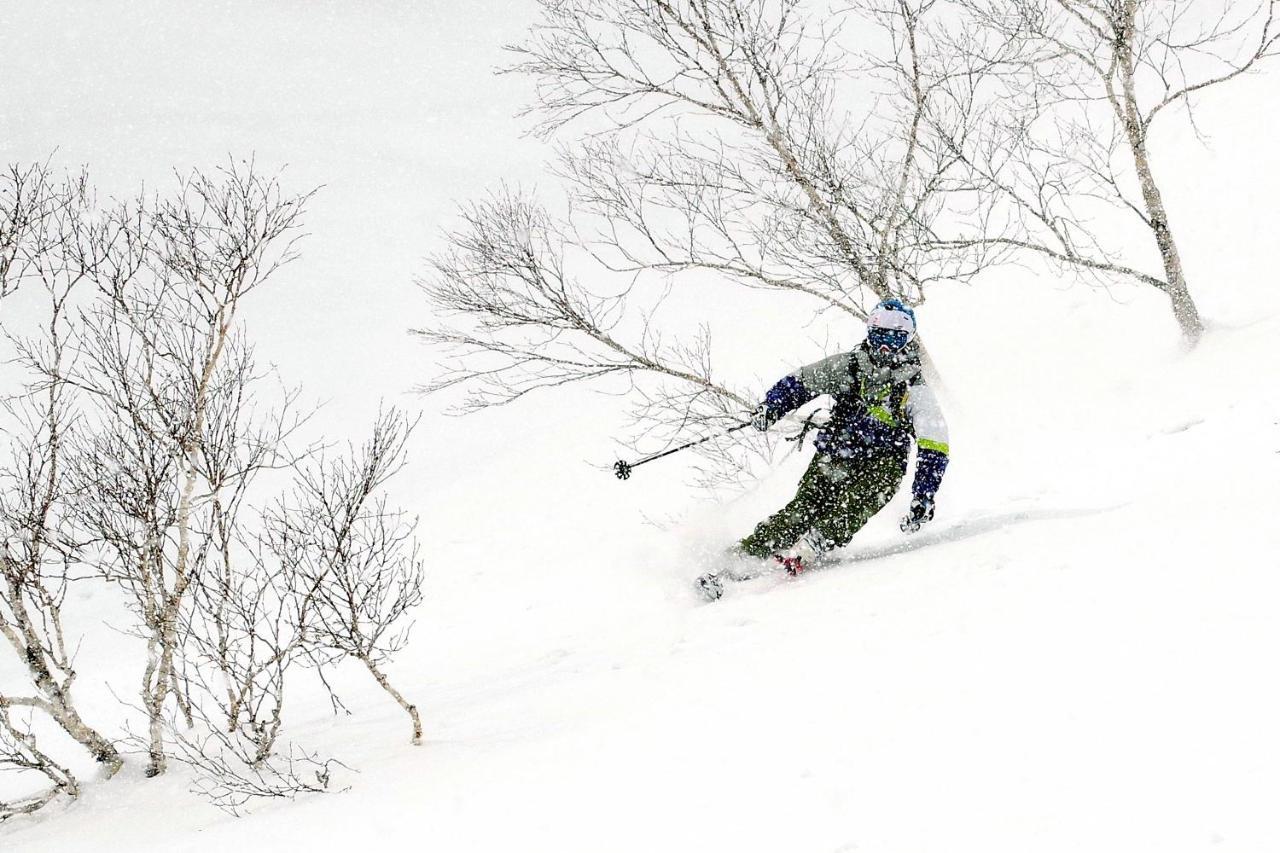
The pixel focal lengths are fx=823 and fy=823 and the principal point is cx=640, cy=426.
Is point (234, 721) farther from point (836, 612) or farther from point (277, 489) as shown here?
point (277, 489)

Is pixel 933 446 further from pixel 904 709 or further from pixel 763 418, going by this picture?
pixel 904 709

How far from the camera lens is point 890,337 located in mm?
5426

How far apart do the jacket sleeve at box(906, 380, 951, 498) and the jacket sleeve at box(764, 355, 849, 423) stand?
507 mm

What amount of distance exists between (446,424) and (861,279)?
17.5 m

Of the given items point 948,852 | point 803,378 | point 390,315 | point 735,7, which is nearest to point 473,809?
point 948,852

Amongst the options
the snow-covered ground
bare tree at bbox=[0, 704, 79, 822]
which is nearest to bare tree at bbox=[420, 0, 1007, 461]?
the snow-covered ground

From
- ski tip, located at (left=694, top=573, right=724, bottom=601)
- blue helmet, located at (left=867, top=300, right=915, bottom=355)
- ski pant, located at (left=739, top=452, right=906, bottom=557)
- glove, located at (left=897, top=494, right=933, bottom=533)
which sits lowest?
ski tip, located at (left=694, top=573, right=724, bottom=601)

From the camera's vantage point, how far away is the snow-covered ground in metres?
2.44

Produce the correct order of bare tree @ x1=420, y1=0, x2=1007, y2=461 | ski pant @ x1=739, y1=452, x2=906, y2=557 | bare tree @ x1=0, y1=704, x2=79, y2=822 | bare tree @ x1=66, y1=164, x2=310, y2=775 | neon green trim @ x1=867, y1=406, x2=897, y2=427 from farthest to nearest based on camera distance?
1. bare tree @ x1=420, y1=0, x2=1007, y2=461
2. ski pant @ x1=739, y1=452, x2=906, y2=557
3. neon green trim @ x1=867, y1=406, x2=897, y2=427
4. bare tree @ x1=66, y1=164, x2=310, y2=775
5. bare tree @ x1=0, y1=704, x2=79, y2=822

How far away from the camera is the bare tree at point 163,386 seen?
18.3 feet

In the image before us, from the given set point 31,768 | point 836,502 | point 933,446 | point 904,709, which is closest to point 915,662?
point 904,709

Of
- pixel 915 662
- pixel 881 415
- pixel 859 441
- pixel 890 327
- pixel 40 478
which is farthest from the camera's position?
pixel 40 478

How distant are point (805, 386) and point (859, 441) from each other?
55cm

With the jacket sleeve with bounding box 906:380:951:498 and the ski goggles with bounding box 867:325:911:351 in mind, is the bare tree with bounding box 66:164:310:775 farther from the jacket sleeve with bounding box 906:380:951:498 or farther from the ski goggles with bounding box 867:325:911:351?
the jacket sleeve with bounding box 906:380:951:498
